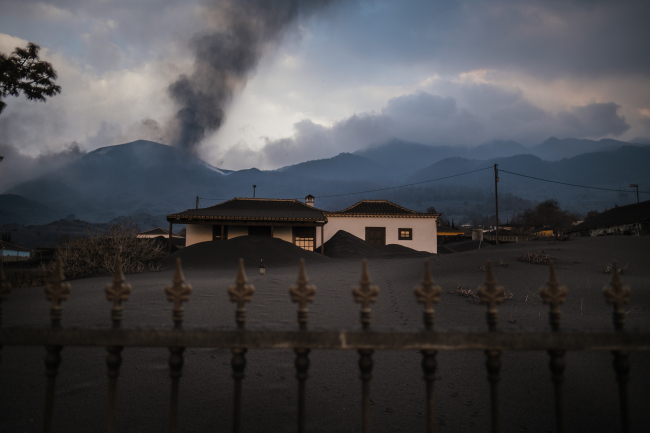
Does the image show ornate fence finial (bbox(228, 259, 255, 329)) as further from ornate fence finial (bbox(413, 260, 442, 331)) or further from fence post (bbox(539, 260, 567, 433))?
fence post (bbox(539, 260, 567, 433))

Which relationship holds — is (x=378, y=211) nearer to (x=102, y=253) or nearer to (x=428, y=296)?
(x=102, y=253)

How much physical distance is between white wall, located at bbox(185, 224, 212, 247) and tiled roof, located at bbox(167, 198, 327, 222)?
111 cm

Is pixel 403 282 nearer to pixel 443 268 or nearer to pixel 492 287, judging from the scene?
pixel 443 268

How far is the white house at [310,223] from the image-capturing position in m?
23.8

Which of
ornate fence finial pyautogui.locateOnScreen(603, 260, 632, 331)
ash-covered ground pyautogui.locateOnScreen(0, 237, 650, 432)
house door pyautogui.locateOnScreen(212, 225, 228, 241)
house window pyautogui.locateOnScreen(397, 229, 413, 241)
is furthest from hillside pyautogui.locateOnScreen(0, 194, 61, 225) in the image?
ornate fence finial pyautogui.locateOnScreen(603, 260, 632, 331)

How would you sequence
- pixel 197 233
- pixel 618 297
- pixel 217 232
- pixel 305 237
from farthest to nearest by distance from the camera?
pixel 305 237 < pixel 217 232 < pixel 197 233 < pixel 618 297

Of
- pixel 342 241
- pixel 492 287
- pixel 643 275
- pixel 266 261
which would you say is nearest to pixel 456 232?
pixel 342 241

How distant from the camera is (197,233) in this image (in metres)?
24.6

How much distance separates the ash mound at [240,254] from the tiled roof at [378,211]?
7577 millimetres

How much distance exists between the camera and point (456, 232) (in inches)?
1895

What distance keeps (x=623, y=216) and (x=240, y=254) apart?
3817 centimetres

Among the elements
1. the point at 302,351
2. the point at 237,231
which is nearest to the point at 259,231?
the point at 237,231

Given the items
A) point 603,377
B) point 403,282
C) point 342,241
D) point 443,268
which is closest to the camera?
point 603,377

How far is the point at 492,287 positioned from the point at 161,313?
6.54 meters
